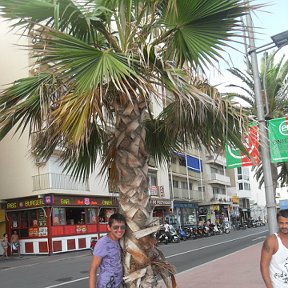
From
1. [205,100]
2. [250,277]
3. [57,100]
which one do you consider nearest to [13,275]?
[250,277]

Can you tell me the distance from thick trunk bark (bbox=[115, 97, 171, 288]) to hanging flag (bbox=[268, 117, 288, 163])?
182 inches

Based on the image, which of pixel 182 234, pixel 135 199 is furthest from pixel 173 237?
pixel 135 199

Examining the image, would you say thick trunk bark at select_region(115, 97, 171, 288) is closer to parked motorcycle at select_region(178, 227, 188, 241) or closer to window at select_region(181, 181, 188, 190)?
parked motorcycle at select_region(178, 227, 188, 241)

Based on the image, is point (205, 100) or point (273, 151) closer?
point (205, 100)

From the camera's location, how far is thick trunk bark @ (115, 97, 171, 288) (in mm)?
4824

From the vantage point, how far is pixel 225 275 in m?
11.0

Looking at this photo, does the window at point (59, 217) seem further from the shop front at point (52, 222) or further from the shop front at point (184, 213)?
the shop front at point (184, 213)

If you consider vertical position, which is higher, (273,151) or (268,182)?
(273,151)

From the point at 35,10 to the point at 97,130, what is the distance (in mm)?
1862

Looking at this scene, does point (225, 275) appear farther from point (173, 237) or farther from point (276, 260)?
point (173, 237)

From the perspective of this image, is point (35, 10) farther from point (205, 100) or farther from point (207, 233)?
point (207, 233)

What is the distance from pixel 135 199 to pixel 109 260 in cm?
82

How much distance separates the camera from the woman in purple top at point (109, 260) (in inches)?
173

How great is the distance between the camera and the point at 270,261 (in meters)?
4.10
